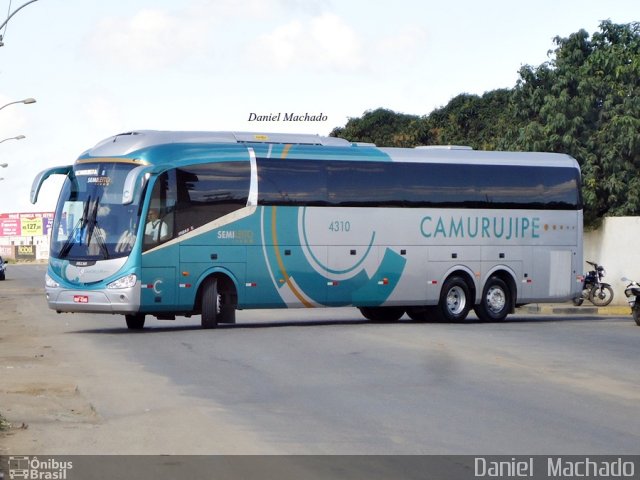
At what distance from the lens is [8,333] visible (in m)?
25.4

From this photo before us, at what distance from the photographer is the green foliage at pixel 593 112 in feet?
127

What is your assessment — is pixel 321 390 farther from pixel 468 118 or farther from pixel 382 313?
pixel 468 118

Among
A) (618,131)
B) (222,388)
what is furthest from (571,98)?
(222,388)

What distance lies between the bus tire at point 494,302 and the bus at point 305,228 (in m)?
0.04

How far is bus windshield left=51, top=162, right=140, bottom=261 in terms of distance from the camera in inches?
957

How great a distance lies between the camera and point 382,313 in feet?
98.8

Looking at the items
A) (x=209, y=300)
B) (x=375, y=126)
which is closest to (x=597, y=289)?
(x=209, y=300)

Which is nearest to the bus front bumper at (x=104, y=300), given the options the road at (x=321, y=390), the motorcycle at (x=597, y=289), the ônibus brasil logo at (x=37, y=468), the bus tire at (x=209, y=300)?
the road at (x=321, y=390)

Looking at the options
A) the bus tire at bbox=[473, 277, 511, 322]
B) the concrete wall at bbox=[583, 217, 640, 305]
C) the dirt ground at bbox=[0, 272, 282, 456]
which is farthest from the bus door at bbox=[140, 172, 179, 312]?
the concrete wall at bbox=[583, 217, 640, 305]

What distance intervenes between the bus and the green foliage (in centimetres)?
877

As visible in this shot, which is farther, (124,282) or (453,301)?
(453,301)

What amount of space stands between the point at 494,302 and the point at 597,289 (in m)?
8.40

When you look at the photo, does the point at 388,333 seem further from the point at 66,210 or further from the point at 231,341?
the point at 66,210

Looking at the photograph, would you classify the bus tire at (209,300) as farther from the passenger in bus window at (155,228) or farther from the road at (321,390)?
the passenger in bus window at (155,228)
